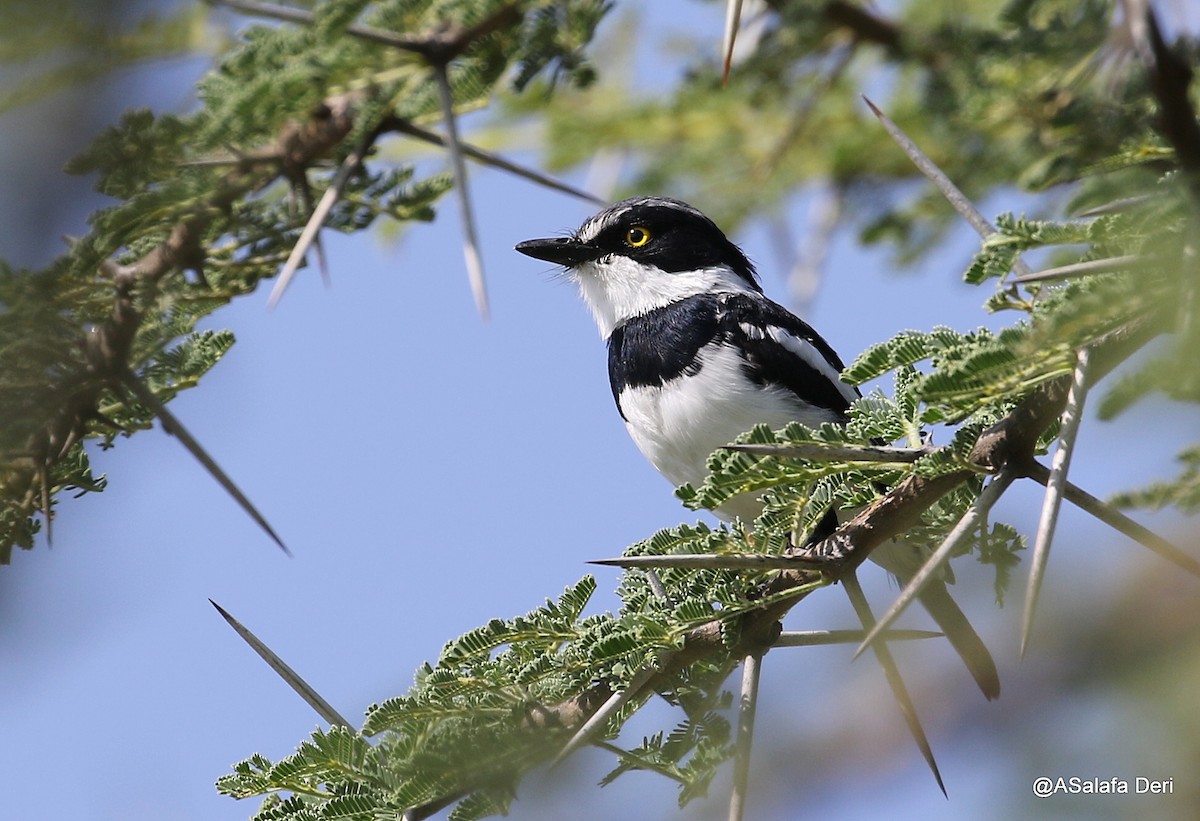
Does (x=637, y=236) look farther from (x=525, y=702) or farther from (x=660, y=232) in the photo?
(x=525, y=702)

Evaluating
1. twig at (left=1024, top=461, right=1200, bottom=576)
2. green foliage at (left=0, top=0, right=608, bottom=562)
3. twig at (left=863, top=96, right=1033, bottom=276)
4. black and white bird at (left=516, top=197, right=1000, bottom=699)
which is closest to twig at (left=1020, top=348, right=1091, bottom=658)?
twig at (left=1024, top=461, right=1200, bottom=576)

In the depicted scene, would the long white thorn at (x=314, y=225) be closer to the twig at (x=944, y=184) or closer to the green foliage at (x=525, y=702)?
the green foliage at (x=525, y=702)

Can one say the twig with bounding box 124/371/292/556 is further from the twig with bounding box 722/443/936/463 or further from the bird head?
the bird head

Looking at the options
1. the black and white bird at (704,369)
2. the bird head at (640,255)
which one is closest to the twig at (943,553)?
the black and white bird at (704,369)

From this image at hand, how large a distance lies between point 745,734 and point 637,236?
12.6ft

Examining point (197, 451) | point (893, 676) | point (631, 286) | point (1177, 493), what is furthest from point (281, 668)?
point (631, 286)

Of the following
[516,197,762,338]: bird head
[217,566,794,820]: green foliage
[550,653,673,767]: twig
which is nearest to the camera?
[550,653,673,767]: twig

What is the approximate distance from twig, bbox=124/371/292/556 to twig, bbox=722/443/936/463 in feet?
2.74

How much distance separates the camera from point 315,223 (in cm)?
303

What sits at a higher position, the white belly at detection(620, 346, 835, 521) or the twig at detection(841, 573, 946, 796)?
the white belly at detection(620, 346, 835, 521)

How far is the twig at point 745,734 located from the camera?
7.86 ft

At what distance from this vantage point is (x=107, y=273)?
303 cm

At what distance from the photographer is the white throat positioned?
575 centimetres

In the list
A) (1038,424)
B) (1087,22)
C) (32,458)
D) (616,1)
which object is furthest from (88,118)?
(1087,22)
